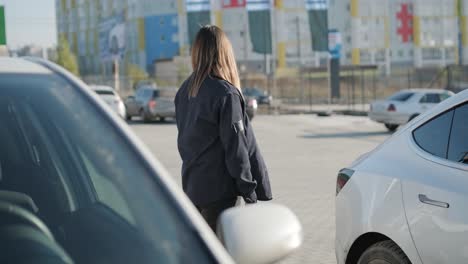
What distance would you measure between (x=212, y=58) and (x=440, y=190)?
139 centimetres

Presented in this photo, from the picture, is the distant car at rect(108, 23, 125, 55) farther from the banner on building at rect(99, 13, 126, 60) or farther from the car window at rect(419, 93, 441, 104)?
the car window at rect(419, 93, 441, 104)

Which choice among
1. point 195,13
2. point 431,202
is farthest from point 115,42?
point 431,202

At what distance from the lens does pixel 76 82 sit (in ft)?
8.09

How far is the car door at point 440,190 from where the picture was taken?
147 inches

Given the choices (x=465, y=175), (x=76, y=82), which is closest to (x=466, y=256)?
(x=465, y=175)

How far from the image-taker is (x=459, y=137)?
413cm

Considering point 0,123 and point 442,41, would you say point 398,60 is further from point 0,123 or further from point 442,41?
point 0,123

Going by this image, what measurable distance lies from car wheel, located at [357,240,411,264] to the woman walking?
0.63m

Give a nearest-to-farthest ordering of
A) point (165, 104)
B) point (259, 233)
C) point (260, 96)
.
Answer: point (259, 233), point (165, 104), point (260, 96)

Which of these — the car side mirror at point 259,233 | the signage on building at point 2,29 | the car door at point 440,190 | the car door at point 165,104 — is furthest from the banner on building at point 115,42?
the car side mirror at point 259,233

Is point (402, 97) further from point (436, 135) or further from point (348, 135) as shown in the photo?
point (436, 135)

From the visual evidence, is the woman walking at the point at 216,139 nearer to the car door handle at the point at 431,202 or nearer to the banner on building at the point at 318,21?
the car door handle at the point at 431,202

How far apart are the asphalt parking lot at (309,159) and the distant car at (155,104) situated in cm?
46

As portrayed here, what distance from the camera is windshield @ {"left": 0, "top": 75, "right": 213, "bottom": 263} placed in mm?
2164
